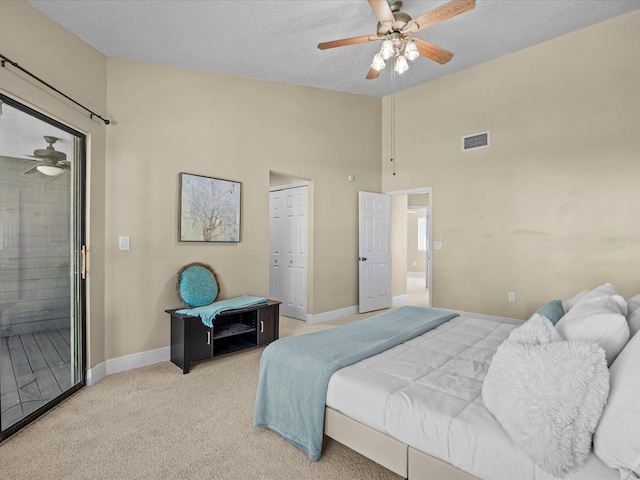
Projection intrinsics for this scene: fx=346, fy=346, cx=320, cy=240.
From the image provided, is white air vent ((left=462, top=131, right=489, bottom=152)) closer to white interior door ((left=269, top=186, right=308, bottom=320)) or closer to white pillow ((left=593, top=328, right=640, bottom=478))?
white interior door ((left=269, top=186, right=308, bottom=320))

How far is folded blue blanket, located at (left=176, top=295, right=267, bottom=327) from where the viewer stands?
312cm

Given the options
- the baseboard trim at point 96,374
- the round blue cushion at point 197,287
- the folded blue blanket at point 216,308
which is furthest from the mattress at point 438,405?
the baseboard trim at point 96,374

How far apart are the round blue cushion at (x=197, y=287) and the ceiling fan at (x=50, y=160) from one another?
132 centimetres

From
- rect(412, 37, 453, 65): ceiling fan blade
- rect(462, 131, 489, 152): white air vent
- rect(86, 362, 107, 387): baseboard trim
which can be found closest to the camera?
rect(86, 362, 107, 387): baseboard trim

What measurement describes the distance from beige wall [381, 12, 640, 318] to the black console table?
110 inches

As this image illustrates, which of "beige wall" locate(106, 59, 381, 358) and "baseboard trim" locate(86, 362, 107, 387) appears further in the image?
"beige wall" locate(106, 59, 381, 358)

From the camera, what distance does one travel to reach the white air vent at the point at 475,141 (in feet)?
15.6

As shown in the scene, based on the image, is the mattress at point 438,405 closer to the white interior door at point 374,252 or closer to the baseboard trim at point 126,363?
the baseboard trim at point 126,363

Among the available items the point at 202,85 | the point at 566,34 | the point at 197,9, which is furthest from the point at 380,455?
the point at 566,34

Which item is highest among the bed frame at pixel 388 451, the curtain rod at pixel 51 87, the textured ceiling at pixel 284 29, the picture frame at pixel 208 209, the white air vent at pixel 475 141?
the textured ceiling at pixel 284 29

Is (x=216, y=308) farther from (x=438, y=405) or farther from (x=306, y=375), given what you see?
(x=438, y=405)

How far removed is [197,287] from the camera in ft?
11.1

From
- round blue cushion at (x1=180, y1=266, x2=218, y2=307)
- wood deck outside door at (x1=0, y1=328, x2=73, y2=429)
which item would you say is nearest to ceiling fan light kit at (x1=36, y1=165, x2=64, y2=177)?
wood deck outside door at (x1=0, y1=328, x2=73, y2=429)

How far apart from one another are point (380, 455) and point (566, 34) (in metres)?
4.98
